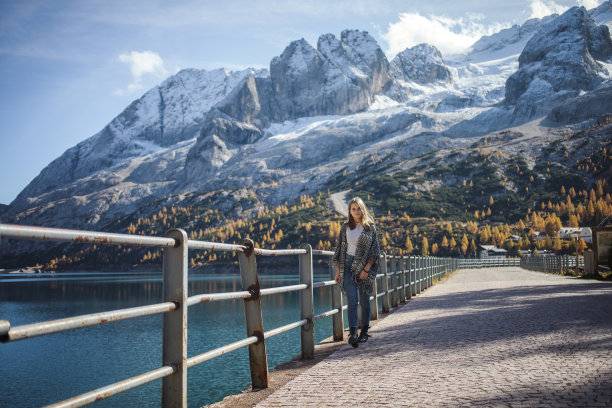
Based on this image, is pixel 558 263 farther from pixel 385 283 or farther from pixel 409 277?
pixel 385 283

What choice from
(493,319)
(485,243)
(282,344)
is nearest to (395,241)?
(485,243)

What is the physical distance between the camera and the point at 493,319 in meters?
10.2

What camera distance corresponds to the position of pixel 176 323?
12.5 feet

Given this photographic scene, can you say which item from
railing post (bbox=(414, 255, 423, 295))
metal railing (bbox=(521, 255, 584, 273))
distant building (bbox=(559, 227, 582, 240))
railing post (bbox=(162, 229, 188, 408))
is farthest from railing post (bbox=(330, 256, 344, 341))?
distant building (bbox=(559, 227, 582, 240))

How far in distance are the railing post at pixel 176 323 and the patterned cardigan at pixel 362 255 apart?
4.48 metres

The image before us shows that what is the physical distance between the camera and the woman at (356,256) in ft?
26.5

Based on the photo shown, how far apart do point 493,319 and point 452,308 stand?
3.00 meters

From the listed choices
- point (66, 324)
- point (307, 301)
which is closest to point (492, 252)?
point (307, 301)

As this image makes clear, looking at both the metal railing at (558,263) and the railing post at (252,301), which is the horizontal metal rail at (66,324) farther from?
the metal railing at (558,263)

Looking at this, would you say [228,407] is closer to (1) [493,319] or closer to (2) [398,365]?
(2) [398,365]

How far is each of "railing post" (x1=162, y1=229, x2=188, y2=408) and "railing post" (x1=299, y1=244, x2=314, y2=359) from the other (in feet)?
11.0

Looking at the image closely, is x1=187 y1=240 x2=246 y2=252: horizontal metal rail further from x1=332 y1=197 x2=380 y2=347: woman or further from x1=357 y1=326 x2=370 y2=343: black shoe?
x1=357 y1=326 x2=370 y2=343: black shoe

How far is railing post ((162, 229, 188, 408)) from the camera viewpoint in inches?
150

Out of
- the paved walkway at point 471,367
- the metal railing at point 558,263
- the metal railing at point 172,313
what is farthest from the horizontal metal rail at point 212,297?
the metal railing at point 558,263
